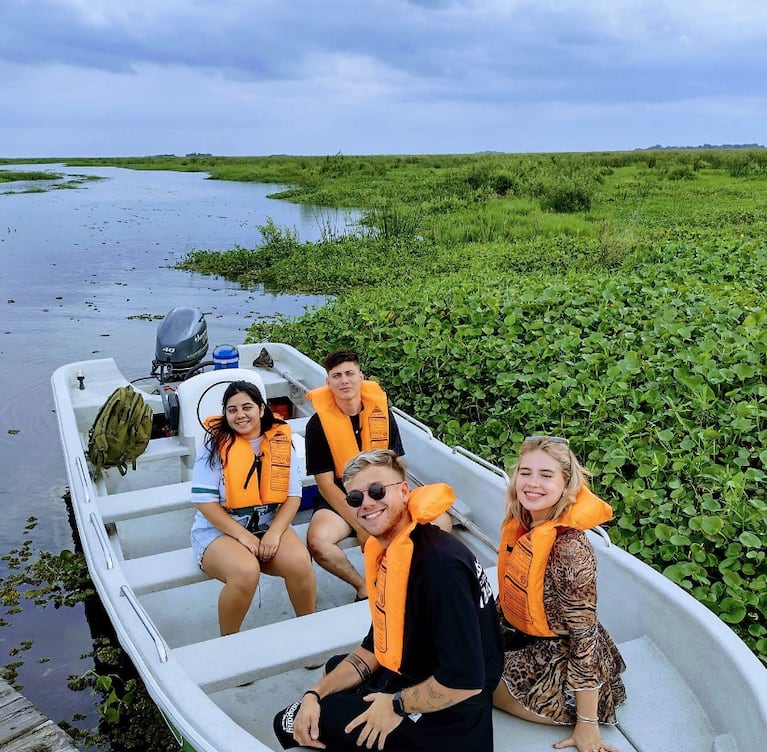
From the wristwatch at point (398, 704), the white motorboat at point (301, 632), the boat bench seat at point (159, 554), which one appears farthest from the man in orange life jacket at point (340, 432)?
the wristwatch at point (398, 704)

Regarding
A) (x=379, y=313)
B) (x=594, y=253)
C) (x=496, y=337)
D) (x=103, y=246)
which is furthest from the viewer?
(x=103, y=246)

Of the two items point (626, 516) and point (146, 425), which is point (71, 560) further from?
point (626, 516)

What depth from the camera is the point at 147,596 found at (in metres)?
3.32

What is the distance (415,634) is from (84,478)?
2292mm

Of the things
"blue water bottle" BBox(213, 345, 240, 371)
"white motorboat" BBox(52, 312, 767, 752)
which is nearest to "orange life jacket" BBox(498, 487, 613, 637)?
"white motorboat" BBox(52, 312, 767, 752)

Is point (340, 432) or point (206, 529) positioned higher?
point (340, 432)

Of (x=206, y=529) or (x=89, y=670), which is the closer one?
(x=206, y=529)

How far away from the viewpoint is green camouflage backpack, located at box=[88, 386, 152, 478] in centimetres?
407

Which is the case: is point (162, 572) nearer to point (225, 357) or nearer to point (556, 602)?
point (556, 602)

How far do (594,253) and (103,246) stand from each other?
1428 centimetres

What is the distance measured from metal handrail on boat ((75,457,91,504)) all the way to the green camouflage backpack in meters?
0.34

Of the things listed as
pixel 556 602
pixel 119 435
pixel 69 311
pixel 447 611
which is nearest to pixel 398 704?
pixel 447 611

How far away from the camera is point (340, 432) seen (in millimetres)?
3232

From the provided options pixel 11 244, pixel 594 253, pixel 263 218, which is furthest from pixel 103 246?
pixel 594 253
